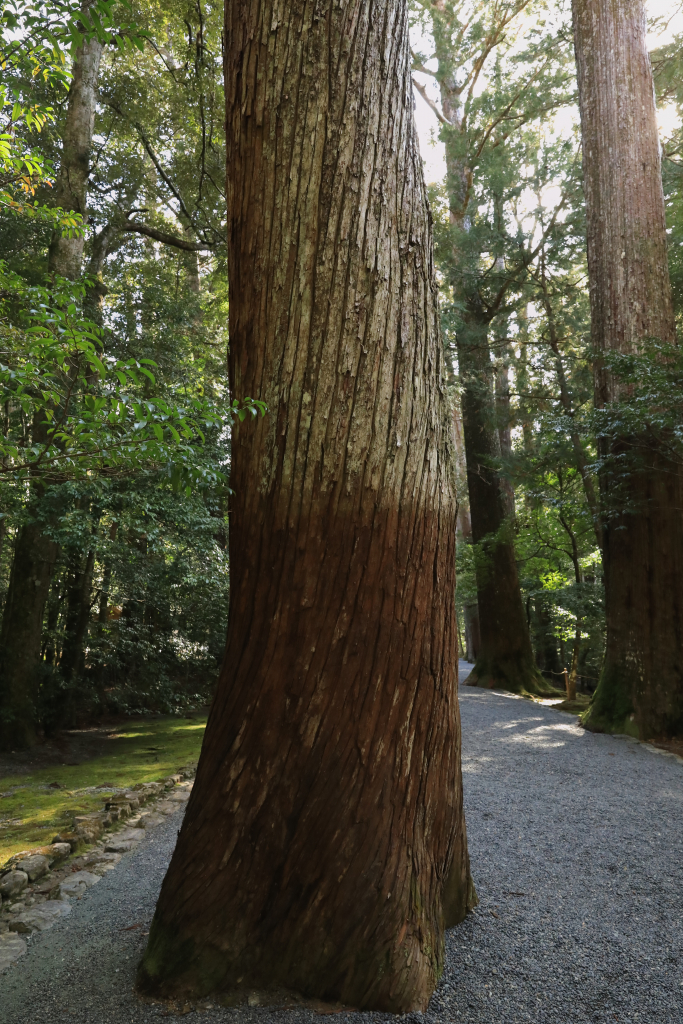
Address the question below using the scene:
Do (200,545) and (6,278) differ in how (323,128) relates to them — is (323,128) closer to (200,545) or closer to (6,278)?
(6,278)

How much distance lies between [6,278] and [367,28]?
2216 millimetres

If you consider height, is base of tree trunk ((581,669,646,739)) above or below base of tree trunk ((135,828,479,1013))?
above

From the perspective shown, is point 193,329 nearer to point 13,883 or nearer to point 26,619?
point 26,619

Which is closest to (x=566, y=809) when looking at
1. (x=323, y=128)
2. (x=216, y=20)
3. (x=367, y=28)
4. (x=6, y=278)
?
(x=323, y=128)

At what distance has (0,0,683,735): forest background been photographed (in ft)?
20.4

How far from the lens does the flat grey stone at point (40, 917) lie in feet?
7.45

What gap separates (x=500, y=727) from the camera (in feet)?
21.4

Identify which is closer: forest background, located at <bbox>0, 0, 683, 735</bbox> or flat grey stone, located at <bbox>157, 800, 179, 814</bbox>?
flat grey stone, located at <bbox>157, 800, 179, 814</bbox>

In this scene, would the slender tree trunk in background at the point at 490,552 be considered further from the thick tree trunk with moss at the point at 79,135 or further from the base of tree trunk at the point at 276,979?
the base of tree trunk at the point at 276,979

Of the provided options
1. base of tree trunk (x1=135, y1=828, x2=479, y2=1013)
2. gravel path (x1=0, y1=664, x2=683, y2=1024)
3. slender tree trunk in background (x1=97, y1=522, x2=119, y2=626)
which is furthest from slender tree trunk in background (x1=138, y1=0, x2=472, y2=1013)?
slender tree trunk in background (x1=97, y1=522, x2=119, y2=626)

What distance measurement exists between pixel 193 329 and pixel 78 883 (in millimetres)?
7445

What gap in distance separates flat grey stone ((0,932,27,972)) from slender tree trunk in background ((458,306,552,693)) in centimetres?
843

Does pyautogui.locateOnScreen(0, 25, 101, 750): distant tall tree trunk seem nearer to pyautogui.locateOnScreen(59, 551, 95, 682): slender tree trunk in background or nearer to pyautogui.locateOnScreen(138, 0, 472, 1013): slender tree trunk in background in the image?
pyautogui.locateOnScreen(59, 551, 95, 682): slender tree trunk in background

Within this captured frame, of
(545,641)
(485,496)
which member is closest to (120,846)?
(485,496)
